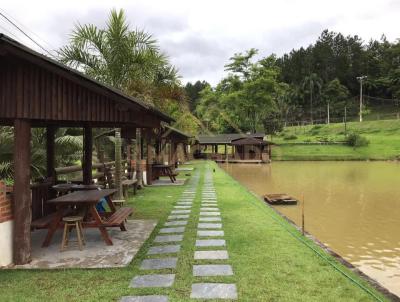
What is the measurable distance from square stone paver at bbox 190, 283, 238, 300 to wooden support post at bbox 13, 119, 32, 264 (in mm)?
2606

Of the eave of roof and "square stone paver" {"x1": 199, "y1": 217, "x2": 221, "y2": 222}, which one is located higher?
the eave of roof

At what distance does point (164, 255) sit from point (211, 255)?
0.72m

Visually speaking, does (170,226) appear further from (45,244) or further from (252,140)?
(252,140)

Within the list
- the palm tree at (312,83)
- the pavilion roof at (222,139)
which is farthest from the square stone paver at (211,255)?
the palm tree at (312,83)

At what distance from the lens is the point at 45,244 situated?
6418 mm

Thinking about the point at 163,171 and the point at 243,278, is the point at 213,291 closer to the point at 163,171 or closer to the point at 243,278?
the point at 243,278

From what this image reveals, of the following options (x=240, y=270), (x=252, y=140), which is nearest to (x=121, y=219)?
(x=240, y=270)

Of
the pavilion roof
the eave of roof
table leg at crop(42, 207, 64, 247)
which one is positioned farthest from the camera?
the pavilion roof

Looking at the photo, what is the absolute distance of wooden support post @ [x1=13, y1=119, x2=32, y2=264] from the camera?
5523 mm

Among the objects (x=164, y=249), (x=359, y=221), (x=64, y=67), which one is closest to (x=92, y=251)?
(x=164, y=249)

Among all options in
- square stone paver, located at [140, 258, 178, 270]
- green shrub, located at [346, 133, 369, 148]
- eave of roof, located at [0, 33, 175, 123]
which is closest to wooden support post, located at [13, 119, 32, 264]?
eave of roof, located at [0, 33, 175, 123]

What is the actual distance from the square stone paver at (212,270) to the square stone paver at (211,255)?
32 cm

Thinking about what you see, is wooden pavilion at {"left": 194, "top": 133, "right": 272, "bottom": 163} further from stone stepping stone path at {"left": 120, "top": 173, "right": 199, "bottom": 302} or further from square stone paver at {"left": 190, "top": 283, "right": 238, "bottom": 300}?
square stone paver at {"left": 190, "top": 283, "right": 238, "bottom": 300}

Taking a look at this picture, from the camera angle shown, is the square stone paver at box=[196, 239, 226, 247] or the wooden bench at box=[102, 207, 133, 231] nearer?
the wooden bench at box=[102, 207, 133, 231]
